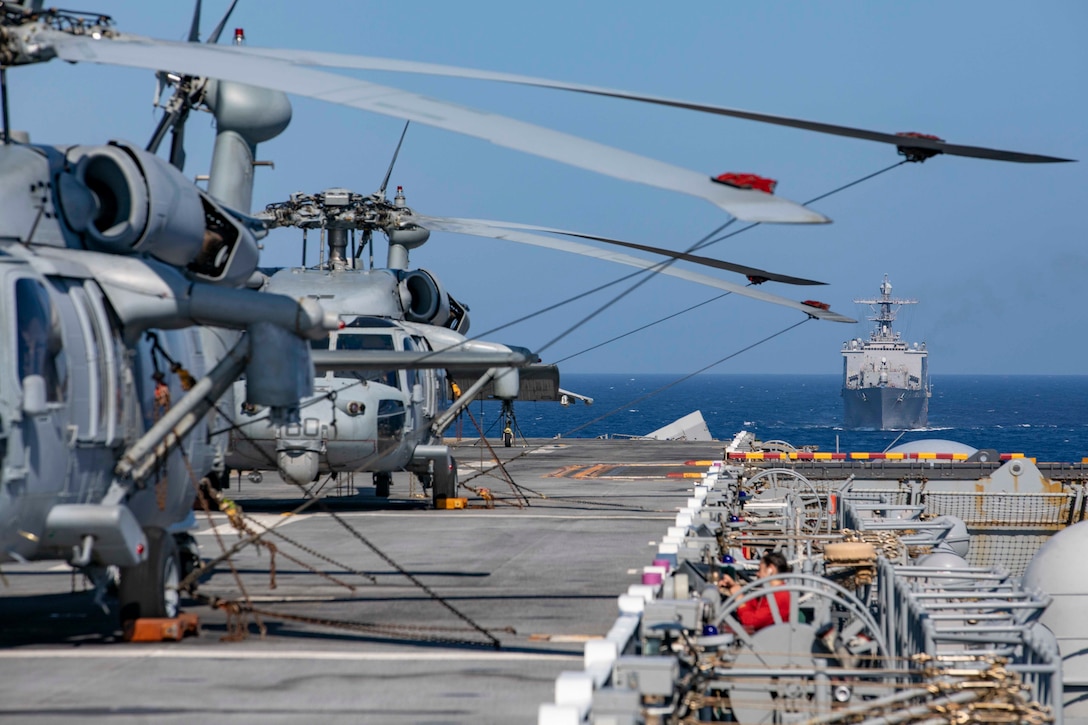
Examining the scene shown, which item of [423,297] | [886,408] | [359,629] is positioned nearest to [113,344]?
[359,629]

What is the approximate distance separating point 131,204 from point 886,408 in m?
142

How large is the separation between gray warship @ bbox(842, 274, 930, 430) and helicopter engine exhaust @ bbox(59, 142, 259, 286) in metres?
140

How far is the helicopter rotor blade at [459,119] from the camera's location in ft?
23.8

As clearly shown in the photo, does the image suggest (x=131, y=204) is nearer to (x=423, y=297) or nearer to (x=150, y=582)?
(x=150, y=582)

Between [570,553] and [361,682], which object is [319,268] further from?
[361,682]

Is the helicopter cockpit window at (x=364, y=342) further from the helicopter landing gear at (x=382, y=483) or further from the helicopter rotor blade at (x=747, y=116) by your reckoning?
the helicopter rotor blade at (x=747, y=116)

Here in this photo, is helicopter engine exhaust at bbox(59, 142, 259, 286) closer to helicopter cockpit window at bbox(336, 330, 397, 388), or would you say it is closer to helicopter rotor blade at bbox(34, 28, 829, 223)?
helicopter rotor blade at bbox(34, 28, 829, 223)

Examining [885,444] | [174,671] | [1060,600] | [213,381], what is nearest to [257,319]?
[213,381]

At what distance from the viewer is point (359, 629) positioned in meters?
12.0

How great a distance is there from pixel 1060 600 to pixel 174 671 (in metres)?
12.3

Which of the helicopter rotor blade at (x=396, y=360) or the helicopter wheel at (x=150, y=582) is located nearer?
the helicopter wheel at (x=150, y=582)

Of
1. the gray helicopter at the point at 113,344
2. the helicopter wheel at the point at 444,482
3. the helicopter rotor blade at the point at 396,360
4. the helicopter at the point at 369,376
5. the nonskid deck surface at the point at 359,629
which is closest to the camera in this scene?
the nonskid deck surface at the point at 359,629

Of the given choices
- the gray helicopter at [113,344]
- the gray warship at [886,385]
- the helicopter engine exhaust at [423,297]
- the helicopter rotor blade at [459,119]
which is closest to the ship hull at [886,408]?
the gray warship at [886,385]

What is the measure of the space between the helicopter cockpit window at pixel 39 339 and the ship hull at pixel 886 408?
141334mm
